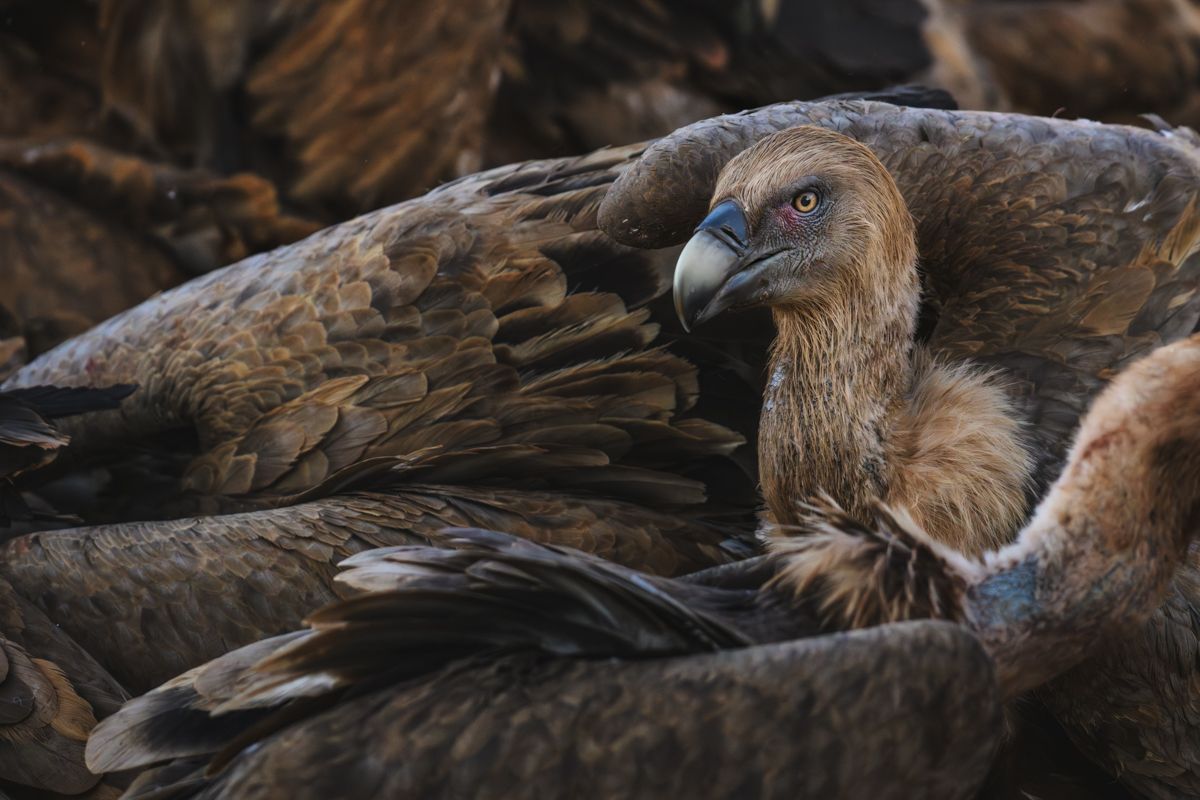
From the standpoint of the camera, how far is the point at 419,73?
5.84m

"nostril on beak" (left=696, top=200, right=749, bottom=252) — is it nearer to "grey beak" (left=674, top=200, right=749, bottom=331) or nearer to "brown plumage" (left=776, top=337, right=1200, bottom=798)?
"grey beak" (left=674, top=200, right=749, bottom=331)

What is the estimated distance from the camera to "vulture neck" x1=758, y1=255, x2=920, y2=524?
2.93m

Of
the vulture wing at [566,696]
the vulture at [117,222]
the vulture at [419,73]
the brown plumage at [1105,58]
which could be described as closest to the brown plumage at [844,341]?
the vulture wing at [566,696]

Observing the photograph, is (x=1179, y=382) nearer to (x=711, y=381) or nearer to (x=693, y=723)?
(x=693, y=723)

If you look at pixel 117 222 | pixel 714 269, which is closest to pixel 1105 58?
pixel 117 222

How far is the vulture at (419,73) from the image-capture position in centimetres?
577

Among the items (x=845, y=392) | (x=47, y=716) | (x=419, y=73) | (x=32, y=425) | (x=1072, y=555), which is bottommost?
(x=47, y=716)

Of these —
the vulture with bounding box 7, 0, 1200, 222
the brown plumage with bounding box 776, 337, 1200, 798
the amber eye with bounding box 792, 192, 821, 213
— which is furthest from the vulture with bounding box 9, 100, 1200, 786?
the vulture with bounding box 7, 0, 1200, 222

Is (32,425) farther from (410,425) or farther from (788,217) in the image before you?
(788,217)

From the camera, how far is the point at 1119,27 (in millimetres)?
7023

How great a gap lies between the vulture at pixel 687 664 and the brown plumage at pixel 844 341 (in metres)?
0.36

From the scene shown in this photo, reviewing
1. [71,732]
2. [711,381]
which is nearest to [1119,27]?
[711,381]

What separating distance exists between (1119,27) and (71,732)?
5.53m

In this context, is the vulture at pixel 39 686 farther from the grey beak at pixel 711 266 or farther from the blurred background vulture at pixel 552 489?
the grey beak at pixel 711 266
